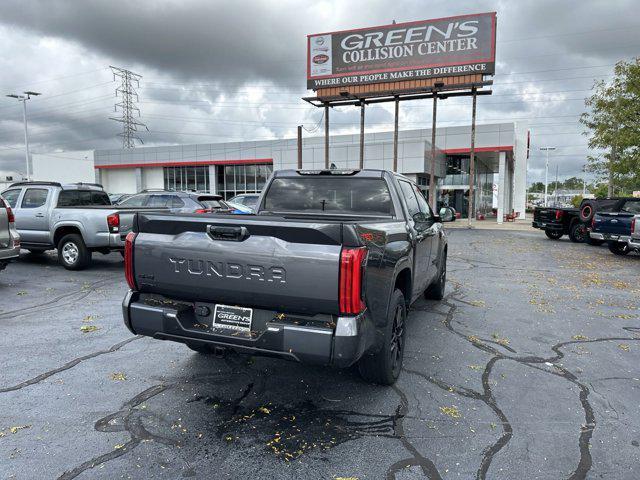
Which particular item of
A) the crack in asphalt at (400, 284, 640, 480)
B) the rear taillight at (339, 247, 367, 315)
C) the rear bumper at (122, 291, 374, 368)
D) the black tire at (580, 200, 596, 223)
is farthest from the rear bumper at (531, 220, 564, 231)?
the rear taillight at (339, 247, 367, 315)

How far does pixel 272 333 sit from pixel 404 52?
25.8 metres

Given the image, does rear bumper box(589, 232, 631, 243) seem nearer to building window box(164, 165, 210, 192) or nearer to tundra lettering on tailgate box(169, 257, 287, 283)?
tundra lettering on tailgate box(169, 257, 287, 283)

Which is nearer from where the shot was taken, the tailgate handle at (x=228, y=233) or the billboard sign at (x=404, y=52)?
the tailgate handle at (x=228, y=233)

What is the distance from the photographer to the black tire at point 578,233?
688 inches

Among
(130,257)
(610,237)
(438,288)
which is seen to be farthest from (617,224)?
(130,257)

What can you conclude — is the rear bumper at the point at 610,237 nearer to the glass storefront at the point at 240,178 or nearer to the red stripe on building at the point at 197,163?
the red stripe on building at the point at 197,163

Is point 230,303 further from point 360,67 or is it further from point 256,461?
point 360,67

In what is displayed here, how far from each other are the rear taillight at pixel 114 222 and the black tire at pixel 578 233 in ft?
54.8

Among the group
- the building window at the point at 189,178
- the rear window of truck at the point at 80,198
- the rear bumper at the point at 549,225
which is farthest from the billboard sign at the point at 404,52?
the rear window of truck at the point at 80,198

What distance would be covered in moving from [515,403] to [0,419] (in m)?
3.98

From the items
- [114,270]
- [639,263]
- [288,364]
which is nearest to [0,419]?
[288,364]

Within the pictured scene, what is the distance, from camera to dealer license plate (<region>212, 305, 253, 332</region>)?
10.5ft

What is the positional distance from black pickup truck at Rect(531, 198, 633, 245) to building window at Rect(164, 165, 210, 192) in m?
30.2

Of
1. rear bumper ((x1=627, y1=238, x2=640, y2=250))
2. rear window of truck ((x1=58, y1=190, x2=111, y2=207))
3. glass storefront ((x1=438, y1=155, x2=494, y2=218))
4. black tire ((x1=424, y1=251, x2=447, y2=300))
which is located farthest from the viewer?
glass storefront ((x1=438, y1=155, x2=494, y2=218))
